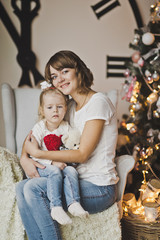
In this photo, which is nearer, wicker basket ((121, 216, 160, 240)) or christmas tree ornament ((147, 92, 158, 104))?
wicker basket ((121, 216, 160, 240))

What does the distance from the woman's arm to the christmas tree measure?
2.32 ft

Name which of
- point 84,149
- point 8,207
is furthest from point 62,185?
point 8,207

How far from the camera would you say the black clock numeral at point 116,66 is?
2842 millimetres

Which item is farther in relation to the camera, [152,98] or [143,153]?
[143,153]

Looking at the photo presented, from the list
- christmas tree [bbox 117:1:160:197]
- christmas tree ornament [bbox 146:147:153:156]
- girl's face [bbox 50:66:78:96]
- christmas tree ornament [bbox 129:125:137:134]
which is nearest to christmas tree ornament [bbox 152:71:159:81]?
christmas tree [bbox 117:1:160:197]

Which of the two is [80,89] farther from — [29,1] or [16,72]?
[29,1]

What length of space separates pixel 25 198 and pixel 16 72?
1.51 m

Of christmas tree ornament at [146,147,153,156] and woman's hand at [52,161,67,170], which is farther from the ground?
woman's hand at [52,161,67,170]

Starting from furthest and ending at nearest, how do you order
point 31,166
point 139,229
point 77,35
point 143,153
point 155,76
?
point 77,35, point 143,153, point 155,76, point 139,229, point 31,166

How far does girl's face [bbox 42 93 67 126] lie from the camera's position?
1.77 meters

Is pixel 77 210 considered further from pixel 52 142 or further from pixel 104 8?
pixel 104 8

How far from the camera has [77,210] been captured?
141 centimetres

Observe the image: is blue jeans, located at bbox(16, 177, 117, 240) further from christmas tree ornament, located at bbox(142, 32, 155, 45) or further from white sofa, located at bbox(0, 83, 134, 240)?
christmas tree ornament, located at bbox(142, 32, 155, 45)

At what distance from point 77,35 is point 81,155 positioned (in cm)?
155
